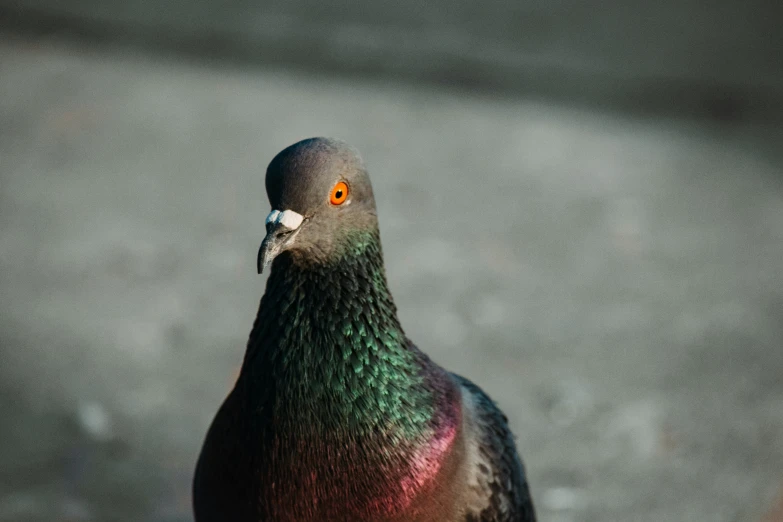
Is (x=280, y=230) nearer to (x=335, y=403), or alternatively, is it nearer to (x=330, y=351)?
(x=330, y=351)

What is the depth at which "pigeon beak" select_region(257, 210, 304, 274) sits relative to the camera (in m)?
2.36

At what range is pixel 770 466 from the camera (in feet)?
14.2

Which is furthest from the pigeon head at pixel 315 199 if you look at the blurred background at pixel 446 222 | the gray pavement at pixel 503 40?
the gray pavement at pixel 503 40

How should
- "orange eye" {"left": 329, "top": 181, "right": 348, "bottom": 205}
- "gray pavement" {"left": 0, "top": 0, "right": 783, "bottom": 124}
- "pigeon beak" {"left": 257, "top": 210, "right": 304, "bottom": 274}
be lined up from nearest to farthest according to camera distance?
"pigeon beak" {"left": 257, "top": 210, "right": 304, "bottom": 274}, "orange eye" {"left": 329, "top": 181, "right": 348, "bottom": 205}, "gray pavement" {"left": 0, "top": 0, "right": 783, "bottom": 124}

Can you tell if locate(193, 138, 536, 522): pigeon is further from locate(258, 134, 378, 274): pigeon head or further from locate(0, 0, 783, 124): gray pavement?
locate(0, 0, 783, 124): gray pavement

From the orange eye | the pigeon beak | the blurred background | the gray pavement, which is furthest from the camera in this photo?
the gray pavement

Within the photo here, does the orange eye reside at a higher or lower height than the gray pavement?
lower

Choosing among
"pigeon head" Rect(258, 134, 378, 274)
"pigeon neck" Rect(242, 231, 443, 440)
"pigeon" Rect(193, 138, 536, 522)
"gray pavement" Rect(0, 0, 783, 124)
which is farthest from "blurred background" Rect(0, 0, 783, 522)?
"pigeon head" Rect(258, 134, 378, 274)

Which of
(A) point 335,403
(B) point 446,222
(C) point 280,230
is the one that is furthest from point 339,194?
(B) point 446,222

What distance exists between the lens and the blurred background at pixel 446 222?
174 inches

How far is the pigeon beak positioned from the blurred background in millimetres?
2135

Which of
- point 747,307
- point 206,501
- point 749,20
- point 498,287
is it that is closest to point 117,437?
point 206,501

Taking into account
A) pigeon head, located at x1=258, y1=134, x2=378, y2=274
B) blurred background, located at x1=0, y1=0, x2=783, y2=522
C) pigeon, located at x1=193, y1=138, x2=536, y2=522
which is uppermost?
blurred background, located at x1=0, y1=0, x2=783, y2=522

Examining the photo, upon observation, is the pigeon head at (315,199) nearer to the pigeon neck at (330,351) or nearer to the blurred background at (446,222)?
the pigeon neck at (330,351)
